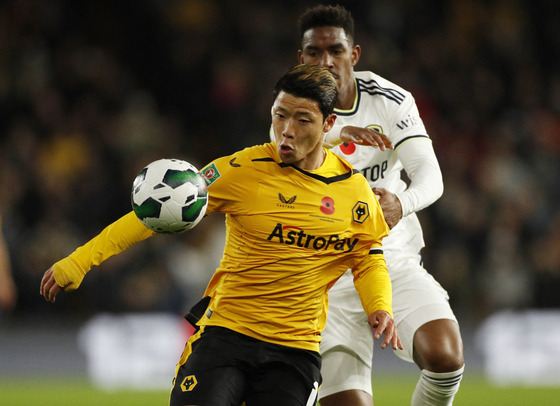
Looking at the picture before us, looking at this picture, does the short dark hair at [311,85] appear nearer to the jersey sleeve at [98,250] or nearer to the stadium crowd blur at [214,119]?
the jersey sleeve at [98,250]

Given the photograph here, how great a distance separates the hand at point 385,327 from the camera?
→ 3.94 meters

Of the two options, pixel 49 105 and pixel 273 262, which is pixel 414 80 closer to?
pixel 49 105

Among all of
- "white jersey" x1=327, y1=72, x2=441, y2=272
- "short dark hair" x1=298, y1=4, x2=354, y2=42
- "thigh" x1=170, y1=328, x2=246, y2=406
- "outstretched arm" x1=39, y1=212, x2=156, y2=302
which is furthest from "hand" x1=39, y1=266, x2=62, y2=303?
"short dark hair" x1=298, y1=4, x2=354, y2=42

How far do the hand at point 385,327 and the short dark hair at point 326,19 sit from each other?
1.89m

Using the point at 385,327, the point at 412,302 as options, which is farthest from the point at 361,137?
the point at 385,327

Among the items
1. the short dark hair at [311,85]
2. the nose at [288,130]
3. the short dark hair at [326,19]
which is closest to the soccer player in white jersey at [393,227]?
the short dark hair at [326,19]

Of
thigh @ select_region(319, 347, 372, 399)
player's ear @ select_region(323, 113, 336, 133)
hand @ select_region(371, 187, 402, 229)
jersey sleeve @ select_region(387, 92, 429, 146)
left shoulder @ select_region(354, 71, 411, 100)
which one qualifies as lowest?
thigh @ select_region(319, 347, 372, 399)

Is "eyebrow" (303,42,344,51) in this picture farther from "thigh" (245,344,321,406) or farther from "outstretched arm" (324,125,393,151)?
"thigh" (245,344,321,406)

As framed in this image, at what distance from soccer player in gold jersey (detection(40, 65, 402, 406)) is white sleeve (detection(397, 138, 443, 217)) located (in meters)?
0.41

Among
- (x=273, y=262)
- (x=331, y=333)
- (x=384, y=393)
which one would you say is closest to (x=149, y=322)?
(x=384, y=393)

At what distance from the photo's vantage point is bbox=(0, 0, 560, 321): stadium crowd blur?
35.4 ft

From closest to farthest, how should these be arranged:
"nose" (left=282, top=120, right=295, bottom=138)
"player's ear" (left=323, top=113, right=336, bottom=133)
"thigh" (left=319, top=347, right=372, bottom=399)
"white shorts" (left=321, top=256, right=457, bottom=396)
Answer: "nose" (left=282, top=120, right=295, bottom=138), "player's ear" (left=323, top=113, right=336, bottom=133), "white shorts" (left=321, top=256, right=457, bottom=396), "thigh" (left=319, top=347, right=372, bottom=399)

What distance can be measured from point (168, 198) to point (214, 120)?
8.78 meters

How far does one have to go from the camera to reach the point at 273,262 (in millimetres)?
4125
